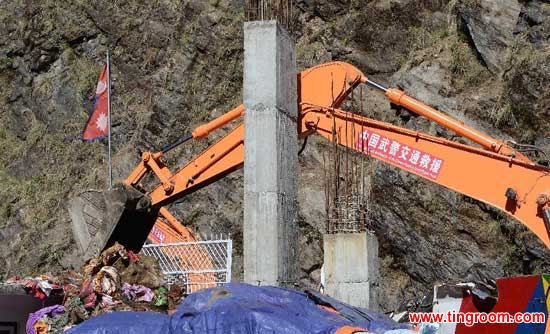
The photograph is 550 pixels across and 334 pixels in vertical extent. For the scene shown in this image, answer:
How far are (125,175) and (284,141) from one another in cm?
1397

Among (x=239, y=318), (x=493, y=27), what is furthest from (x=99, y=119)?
(x=239, y=318)

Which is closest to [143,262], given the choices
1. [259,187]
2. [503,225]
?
[259,187]

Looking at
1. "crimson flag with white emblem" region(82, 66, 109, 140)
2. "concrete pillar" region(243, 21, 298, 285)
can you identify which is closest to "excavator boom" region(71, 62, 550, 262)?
"crimson flag with white emblem" region(82, 66, 109, 140)

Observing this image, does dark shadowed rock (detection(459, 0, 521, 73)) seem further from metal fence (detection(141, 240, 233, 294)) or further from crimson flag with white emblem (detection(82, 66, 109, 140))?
metal fence (detection(141, 240, 233, 294))

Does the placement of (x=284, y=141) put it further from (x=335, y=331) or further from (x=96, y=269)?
(x=335, y=331)

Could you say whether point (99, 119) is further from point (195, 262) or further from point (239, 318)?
point (239, 318)

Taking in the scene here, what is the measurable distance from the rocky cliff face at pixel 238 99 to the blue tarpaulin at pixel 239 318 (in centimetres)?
1035

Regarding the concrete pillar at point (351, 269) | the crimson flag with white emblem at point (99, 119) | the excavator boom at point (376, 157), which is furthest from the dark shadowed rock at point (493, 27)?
the crimson flag with white emblem at point (99, 119)

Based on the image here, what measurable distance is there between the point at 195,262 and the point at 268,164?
3.35 m

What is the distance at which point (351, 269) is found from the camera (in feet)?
46.1

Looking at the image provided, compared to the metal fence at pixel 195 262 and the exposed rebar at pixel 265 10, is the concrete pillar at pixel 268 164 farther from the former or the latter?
the metal fence at pixel 195 262

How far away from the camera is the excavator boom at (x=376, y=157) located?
12.1 m

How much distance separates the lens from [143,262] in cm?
1173

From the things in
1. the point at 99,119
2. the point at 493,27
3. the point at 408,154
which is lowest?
the point at 408,154
